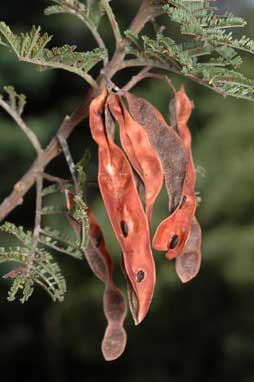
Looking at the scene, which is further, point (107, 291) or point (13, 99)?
point (13, 99)

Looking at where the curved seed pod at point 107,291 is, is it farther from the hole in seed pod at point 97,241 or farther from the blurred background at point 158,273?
the blurred background at point 158,273

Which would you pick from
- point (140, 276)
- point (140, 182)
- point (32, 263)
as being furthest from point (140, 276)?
point (32, 263)

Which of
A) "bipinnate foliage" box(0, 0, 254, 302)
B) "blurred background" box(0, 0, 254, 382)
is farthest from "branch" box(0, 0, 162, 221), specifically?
"blurred background" box(0, 0, 254, 382)

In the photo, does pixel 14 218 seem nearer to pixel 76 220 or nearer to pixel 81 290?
pixel 81 290

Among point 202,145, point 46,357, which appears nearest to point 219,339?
point 46,357

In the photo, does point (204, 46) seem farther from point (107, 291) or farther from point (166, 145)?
point (107, 291)

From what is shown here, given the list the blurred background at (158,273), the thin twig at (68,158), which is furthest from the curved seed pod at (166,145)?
the blurred background at (158,273)
